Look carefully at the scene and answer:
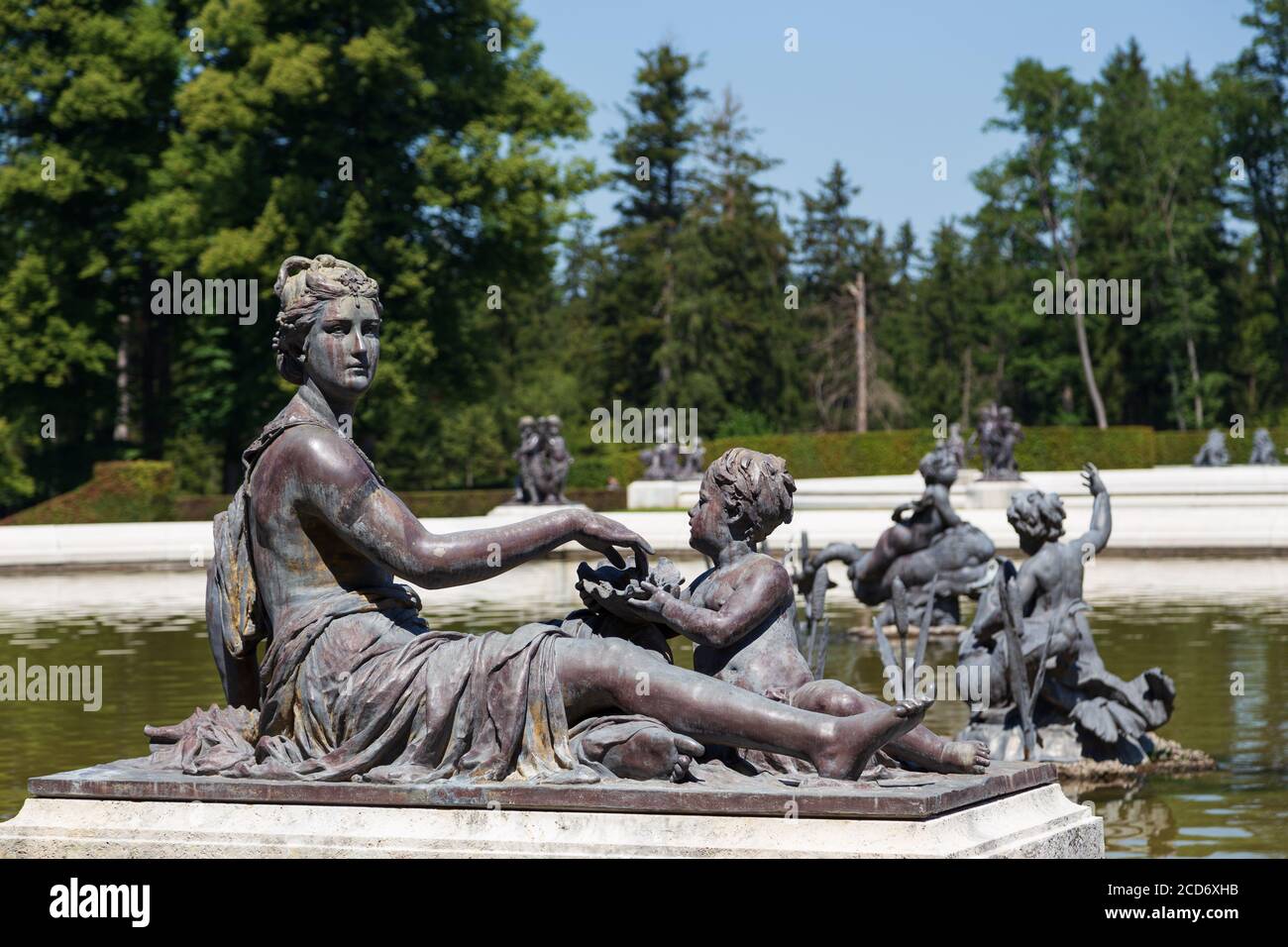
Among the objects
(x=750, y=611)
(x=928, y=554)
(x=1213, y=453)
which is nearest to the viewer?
(x=750, y=611)

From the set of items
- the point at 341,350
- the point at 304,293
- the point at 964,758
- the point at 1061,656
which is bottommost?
the point at 1061,656

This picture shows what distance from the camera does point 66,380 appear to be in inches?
1705

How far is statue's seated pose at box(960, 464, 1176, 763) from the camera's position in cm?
1019

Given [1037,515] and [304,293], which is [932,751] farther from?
[1037,515]

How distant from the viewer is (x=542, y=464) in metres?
33.8

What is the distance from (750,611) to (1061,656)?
15.4 ft

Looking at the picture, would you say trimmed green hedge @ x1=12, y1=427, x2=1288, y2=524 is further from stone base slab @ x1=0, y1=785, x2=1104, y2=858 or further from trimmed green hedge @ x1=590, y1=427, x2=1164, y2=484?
stone base slab @ x1=0, y1=785, x2=1104, y2=858

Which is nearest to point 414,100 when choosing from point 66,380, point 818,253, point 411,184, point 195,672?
point 411,184

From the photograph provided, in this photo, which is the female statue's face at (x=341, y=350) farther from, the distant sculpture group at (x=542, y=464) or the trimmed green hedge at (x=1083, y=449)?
the trimmed green hedge at (x=1083, y=449)

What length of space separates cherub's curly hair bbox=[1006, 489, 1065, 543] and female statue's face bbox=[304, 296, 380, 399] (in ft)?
16.9

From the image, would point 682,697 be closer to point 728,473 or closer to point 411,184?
point 728,473

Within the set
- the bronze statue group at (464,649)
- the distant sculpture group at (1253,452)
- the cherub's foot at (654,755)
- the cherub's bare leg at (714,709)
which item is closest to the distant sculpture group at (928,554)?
the bronze statue group at (464,649)

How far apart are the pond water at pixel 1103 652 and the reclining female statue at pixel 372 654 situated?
3.31m

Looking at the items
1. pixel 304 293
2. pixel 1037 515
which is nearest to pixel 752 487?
pixel 304 293
